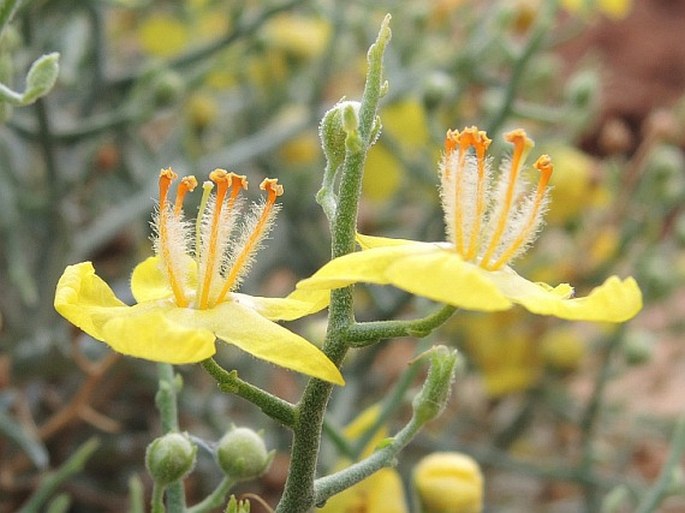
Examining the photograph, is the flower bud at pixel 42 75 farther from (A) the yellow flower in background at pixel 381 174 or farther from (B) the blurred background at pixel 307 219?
(A) the yellow flower in background at pixel 381 174

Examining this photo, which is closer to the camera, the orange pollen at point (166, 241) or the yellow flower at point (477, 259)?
the yellow flower at point (477, 259)

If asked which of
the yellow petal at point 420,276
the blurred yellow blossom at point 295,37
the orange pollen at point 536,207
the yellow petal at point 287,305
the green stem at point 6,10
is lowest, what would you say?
the yellow petal at point 287,305

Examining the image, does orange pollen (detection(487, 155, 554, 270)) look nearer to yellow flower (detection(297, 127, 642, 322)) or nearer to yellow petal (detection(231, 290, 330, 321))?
yellow flower (detection(297, 127, 642, 322))

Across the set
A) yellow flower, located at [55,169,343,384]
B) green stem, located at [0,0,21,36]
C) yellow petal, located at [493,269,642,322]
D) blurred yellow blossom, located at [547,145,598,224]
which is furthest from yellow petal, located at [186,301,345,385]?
A: blurred yellow blossom, located at [547,145,598,224]

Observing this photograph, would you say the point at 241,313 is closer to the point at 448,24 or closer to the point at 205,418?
the point at 205,418

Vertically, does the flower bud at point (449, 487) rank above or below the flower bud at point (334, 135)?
below

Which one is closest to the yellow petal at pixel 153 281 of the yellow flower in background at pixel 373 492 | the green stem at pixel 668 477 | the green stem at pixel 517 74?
the yellow flower in background at pixel 373 492

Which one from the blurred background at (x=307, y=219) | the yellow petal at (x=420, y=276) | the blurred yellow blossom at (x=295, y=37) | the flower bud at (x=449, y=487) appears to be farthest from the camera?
the blurred yellow blossom at (x=295, y=37)

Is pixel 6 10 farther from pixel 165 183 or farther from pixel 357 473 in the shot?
pixel 357 473
